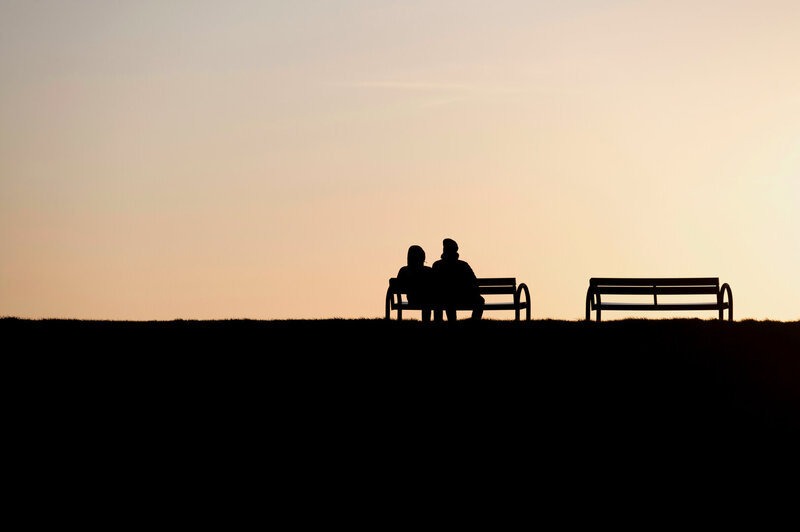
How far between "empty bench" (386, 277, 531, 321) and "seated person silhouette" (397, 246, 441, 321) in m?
0.08

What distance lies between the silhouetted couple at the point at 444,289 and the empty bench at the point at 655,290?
160cm

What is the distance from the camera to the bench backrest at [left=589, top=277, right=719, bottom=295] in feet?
58.2

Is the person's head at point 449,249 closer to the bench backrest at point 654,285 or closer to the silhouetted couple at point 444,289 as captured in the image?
the silhouetted couple at point 444,289

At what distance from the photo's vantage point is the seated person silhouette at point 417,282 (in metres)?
18.1
